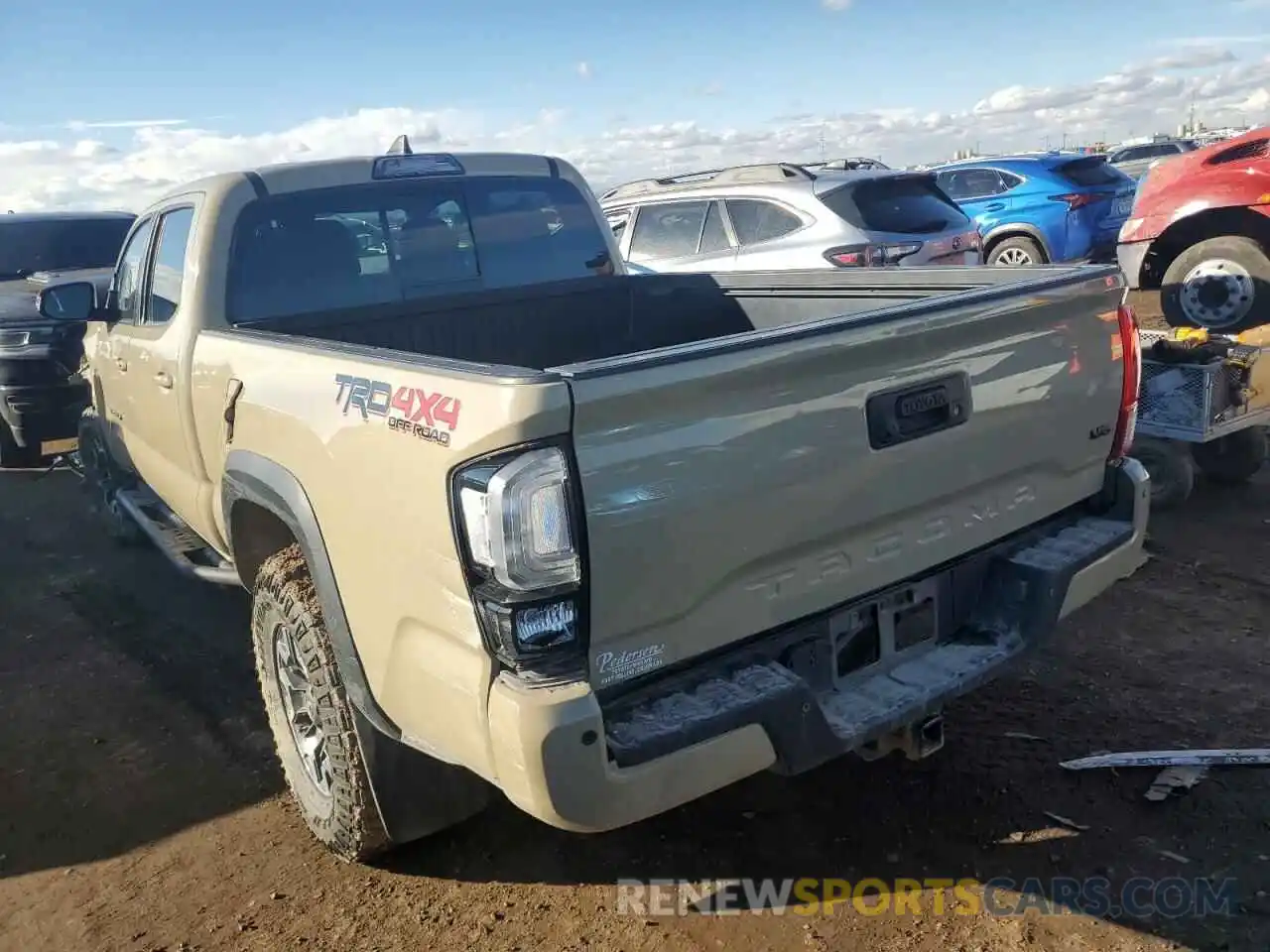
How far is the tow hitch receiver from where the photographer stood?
9.68 feet

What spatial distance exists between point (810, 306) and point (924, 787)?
177 centimetres

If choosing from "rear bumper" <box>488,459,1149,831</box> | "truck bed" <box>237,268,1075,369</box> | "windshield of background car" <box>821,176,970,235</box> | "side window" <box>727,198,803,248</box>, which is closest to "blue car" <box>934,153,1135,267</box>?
"windshield of background car" <box>821,176,970,235</box>

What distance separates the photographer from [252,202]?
4004 mm

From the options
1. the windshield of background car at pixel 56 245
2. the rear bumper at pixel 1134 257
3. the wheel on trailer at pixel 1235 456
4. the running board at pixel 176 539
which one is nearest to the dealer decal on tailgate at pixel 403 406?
the running board at pixel 176 539

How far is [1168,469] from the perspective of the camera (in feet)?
18.9

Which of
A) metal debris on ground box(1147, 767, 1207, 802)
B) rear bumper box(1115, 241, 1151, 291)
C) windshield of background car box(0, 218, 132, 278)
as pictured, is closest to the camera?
metal debris on ground box(1147, 767, 1207, 802)

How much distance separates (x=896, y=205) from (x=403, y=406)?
23.1 ft

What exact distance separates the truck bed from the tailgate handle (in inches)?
37.4

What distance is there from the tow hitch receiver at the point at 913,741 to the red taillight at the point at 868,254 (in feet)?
18.7

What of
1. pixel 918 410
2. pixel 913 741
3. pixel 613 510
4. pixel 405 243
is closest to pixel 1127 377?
pixel 918 410

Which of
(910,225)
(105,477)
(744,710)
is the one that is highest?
(910,225)

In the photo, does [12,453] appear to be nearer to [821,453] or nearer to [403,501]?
[403,501]

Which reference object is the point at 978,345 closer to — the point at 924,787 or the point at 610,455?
the point at 610,455

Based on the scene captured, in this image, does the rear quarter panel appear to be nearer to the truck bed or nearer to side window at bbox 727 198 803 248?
the truck bed
